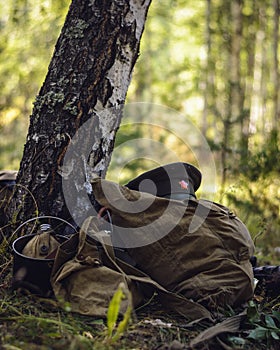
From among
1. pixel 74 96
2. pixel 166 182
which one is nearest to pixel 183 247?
pixel 166 182

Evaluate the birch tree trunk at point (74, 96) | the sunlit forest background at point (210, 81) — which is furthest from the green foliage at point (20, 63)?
the birch tree trunk at point (74, 96)

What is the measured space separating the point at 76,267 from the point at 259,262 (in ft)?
7.96

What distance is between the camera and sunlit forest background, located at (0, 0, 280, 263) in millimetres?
6000

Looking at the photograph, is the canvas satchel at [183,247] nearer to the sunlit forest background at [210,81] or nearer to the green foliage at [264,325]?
the green foliage at [264,325]

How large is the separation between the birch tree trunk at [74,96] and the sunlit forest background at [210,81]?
63.0 inches

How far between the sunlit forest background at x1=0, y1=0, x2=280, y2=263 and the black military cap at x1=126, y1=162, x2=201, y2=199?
1045 mm

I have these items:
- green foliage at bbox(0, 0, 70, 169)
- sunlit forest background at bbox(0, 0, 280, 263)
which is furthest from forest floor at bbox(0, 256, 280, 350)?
green foliage at bbox(0, 0, 70, 169)

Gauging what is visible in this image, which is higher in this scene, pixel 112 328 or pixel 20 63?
pixel 20 63

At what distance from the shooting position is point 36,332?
233cm

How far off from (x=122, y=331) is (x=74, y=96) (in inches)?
70.8

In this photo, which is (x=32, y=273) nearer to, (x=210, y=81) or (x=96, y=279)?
(x=96, y=279)

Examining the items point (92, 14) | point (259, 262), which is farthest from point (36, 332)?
point (259, 262)

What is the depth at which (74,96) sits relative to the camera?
3451 millimetres

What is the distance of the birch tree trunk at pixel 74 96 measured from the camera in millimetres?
3422
